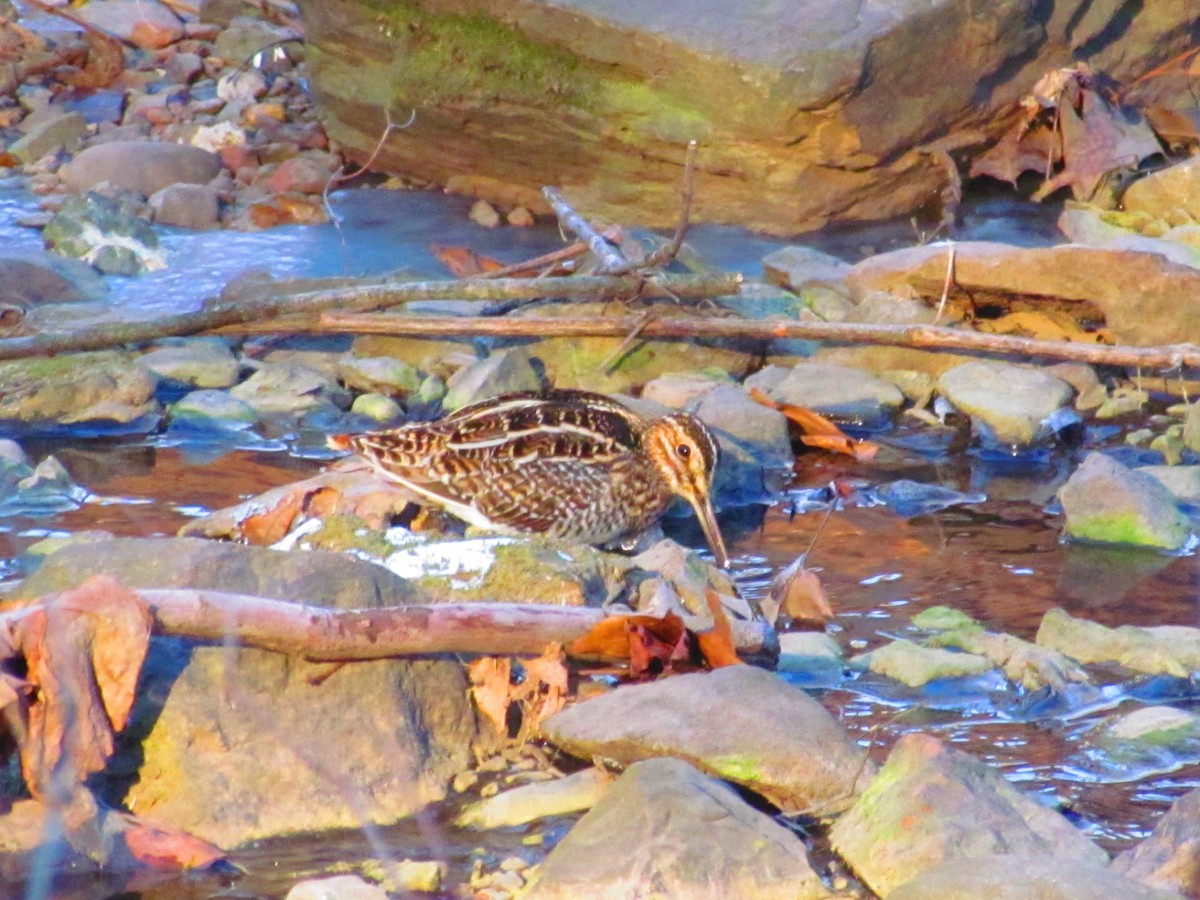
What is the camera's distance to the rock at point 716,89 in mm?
8273

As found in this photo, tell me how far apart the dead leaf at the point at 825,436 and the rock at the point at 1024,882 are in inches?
144

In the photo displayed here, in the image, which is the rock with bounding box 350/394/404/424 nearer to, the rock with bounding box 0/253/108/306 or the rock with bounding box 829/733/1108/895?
the rock with bounding box 0/253/108/306

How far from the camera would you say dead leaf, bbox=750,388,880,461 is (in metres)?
6.84

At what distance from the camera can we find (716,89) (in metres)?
8.34

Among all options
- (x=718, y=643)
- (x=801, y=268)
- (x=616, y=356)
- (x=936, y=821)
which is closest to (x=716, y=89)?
(x=801, y=268)

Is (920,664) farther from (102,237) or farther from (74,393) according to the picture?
(102,237)

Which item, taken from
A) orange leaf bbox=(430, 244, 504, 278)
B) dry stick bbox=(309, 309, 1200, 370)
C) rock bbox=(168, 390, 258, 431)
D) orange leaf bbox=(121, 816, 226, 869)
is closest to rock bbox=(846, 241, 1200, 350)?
dry stick bbox=(309, 309, 1200, 370)

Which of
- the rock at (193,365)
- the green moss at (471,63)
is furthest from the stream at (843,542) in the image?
the green moss at (471,63)

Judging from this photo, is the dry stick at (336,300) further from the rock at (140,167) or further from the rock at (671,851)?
the rock at (671,851)

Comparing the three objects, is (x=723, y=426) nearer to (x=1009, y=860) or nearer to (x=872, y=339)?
(x=872, y=339)

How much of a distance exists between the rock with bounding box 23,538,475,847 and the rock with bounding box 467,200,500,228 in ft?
16.4

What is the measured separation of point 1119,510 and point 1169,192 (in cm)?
340

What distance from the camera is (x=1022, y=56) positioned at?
29.3 ft

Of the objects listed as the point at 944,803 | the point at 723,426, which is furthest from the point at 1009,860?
the point at 723,426
